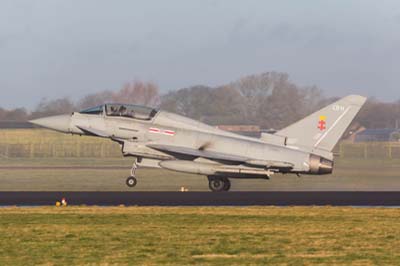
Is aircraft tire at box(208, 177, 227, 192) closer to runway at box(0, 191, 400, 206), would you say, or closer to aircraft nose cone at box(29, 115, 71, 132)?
runway at box(0, 191, 400, 206)

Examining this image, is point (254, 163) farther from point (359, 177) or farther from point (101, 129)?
point (359, 177)

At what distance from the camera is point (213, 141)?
95.5 feet

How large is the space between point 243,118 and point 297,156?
17.6 meters

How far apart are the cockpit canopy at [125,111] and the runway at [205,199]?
3.30 metres

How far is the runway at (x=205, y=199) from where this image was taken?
76.2ft

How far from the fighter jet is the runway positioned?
128 centimetres

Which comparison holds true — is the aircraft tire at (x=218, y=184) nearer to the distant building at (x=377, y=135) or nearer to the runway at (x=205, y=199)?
the runway at (x=205, y=199)

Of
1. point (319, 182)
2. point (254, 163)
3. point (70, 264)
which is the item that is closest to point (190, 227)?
point (70, 264)

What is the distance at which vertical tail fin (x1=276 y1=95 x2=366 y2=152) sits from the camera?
2889 cm

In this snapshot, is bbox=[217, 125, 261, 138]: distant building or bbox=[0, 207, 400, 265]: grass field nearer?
bbox=[0, 207, 400, 265]: grass field

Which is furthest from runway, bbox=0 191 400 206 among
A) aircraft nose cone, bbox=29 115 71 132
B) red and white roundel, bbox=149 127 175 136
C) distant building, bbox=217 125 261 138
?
distant building, bbox=217 125 261 138

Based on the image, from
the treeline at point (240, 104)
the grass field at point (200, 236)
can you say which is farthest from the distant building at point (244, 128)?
the grass field at point (200, 236)

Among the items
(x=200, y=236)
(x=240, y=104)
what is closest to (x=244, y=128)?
(x=240, y=104)

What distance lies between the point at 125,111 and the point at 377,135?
2026cm
